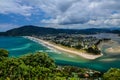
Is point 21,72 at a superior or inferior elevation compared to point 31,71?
inferior

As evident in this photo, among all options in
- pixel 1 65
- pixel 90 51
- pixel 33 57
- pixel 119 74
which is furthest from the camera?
pixel 90 51

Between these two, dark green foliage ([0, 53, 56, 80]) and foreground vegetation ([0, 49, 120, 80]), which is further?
dark green foliage ([0, 53, 56, 80])

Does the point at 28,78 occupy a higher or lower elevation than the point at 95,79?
higher

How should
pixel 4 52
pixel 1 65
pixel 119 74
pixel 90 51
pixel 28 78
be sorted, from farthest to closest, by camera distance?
pixel 90 51, pixel 4 52, pixel 119 74, pixel 1 65, pixel 28 78

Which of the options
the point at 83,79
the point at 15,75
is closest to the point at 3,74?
the point at 15,75

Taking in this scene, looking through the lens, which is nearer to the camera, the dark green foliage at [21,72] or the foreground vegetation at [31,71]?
the foreground vegetation at [31,71]

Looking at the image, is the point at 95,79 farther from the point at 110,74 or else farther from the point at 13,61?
the point at 13,61

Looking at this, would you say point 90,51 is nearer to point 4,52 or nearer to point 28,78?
point 4,52

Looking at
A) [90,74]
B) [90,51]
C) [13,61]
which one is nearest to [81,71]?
[90,74]

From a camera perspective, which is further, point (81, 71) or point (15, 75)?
point (81, 71)
